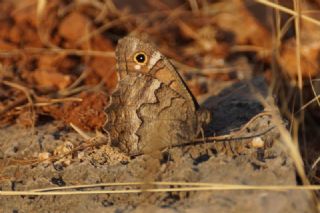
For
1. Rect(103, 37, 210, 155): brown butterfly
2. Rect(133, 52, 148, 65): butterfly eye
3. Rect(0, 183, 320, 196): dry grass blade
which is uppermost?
Rect(133, 52, 148, 65): butterfly eye

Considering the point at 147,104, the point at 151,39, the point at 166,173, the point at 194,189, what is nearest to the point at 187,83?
the point at 151,39

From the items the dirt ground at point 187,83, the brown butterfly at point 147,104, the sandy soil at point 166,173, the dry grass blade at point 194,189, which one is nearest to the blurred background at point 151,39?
the dirt ground at point 187,83

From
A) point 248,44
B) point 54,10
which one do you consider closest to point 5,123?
point 54,10

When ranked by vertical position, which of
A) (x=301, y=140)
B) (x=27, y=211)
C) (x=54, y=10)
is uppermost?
(x=54, y=10)

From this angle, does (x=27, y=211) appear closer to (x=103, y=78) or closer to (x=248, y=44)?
(x=103, y=78)

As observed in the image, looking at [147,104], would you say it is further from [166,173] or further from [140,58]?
[166,173]

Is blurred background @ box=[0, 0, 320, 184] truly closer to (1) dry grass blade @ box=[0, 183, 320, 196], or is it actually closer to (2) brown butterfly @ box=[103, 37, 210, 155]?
(2) brown butterfly @ box=[103, 37, 210, 155]

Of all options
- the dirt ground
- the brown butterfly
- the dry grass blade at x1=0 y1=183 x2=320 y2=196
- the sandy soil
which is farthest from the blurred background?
the dry grass blade at x1=0 y1=183 x2=320 y2=196
